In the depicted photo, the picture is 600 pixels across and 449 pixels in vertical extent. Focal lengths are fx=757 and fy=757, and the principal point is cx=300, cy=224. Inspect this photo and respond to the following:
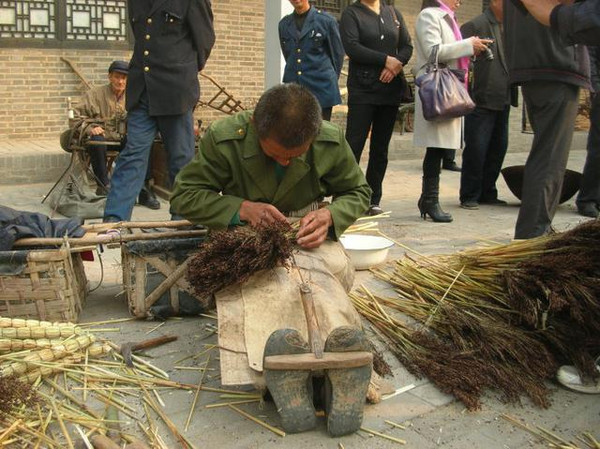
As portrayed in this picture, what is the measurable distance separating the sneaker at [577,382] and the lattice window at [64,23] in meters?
8.27

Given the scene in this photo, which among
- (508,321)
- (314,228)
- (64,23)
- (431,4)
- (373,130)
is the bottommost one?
(508,321)

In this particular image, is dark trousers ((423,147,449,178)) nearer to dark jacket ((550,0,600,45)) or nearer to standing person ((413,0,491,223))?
standing person ((413,0,491,223))

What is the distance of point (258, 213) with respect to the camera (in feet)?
11.5

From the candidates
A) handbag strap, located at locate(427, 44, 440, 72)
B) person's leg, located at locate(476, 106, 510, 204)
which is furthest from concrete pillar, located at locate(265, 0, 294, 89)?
person's leg, located at locate(476, 106, 510, 204)

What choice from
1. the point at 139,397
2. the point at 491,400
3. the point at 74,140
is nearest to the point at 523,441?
the point at 491,400

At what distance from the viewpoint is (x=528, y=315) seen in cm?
355

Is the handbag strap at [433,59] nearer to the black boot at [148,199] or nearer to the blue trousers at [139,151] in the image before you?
the blue trousers at [139,151]

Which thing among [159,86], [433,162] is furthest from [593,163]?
[159,86]

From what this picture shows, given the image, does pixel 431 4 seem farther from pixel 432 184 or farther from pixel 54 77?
pixel 54 77

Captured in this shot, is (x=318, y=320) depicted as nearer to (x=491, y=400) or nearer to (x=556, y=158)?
(x=491, y=400)

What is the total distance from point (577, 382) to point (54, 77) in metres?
8.28

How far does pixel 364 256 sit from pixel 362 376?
2127 mm

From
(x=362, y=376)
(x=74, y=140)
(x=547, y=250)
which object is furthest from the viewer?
(x=74, y=140)

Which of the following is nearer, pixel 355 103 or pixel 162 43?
pixel 162 43
